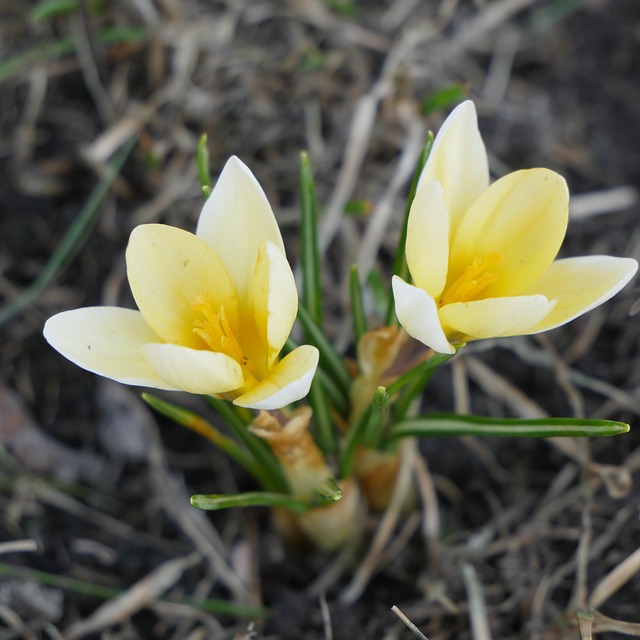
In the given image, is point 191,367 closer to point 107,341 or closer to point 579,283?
point 107,341

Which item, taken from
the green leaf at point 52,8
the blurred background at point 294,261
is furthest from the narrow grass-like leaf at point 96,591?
the green leaf at point 52,8

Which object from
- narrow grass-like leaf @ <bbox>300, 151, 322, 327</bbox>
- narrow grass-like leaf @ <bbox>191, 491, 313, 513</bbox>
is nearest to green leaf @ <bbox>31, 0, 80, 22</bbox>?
narrow grass-like leaf @ <bbox>300, 151, 322, 327</bbox>

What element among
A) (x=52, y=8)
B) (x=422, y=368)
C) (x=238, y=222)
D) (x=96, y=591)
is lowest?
(x=96, y=591)

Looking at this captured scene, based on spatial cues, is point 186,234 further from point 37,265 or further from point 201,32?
point 201,32

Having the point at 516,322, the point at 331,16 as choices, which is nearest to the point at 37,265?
the point at 331,16

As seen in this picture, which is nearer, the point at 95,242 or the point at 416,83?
the point at 95,242

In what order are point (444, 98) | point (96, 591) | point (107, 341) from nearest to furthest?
point (107, 341), point (96, 591), point (444, 98)

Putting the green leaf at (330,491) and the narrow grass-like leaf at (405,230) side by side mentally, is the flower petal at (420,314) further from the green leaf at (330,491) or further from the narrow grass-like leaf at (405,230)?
the green leaf at (330,491)

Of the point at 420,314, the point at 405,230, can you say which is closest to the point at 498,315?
the point at 420,314
